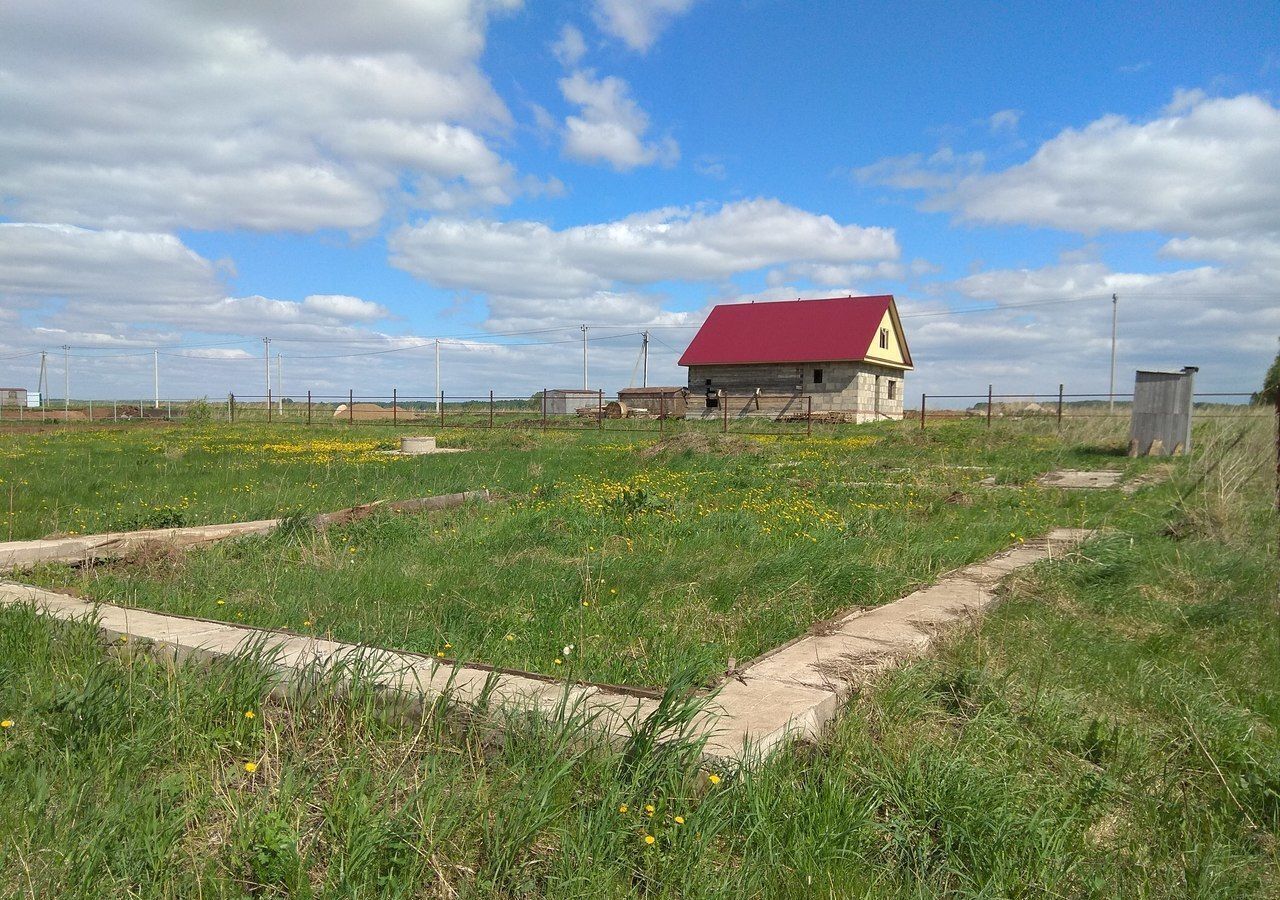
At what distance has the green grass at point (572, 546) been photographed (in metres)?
4.48

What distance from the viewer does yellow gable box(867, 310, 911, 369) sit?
39.1 meters

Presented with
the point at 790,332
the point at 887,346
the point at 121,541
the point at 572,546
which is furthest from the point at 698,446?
the point at 887,346

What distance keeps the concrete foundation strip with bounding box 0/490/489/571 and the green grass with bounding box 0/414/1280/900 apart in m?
2.83

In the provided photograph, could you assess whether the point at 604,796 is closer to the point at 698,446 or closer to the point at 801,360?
the point at 698,446

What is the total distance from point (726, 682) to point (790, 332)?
38609 millimetres

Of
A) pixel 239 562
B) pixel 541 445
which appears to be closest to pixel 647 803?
pixel 239 562

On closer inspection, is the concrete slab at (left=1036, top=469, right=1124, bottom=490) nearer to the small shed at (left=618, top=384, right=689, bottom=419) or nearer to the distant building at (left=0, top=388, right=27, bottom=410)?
the small shed at (left=618, top=384, right=689, bottom=419)

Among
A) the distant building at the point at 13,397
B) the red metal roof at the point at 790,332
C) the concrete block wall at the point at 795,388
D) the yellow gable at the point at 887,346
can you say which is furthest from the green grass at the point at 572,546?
the distant building at the point at 13,397

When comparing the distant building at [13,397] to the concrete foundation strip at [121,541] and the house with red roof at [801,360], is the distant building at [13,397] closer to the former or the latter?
Answer: the house with red roof at [801,360]

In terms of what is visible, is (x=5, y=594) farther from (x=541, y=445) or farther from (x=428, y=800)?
(x=541, y=445)

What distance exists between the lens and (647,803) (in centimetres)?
253

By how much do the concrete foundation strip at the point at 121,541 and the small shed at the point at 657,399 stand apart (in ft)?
103

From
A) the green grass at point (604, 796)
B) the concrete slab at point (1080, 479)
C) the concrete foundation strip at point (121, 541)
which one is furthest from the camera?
the concrete slab at point (1080, 479)

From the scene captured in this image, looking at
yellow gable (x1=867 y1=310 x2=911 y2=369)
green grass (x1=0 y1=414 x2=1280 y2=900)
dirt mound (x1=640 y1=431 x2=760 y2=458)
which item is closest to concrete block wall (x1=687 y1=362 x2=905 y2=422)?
yellow gable (x1=867 y1=310 x2=911 y2=369)
